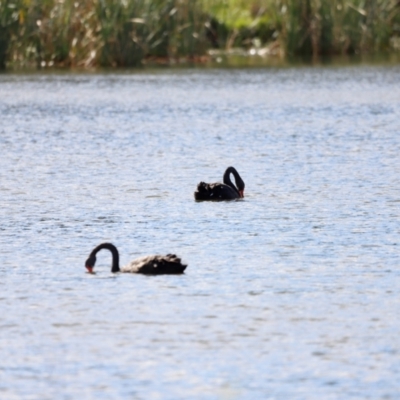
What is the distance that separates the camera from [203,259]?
1448 cm

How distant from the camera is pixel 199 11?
4650 centimetres

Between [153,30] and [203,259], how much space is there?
3111cm

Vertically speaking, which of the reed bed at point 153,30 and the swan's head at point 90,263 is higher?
the reed bed at point 153,30

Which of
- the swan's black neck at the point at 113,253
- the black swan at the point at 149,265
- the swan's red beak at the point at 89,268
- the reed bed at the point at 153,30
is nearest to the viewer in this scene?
the black swan at the point at 149,265

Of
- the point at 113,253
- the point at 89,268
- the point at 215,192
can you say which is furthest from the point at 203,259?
the point at 215,192

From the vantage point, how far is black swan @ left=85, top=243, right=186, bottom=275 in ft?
44.1

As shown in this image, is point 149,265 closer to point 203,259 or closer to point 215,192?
point 203,259

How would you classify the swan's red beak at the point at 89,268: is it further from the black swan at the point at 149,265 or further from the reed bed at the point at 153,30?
the reed bed at the point at 153,30

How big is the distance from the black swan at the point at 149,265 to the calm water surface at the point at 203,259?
12 cm

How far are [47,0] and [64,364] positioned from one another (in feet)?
114

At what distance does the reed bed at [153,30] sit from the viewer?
43062 mm

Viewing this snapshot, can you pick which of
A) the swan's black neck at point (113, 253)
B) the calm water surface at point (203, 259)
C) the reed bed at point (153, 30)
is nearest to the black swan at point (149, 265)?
the swan's black neck at point (113, 253)

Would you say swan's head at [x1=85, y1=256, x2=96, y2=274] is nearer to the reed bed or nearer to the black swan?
the black swan

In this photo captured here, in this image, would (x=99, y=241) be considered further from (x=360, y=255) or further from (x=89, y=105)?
(x=89, y=105)
